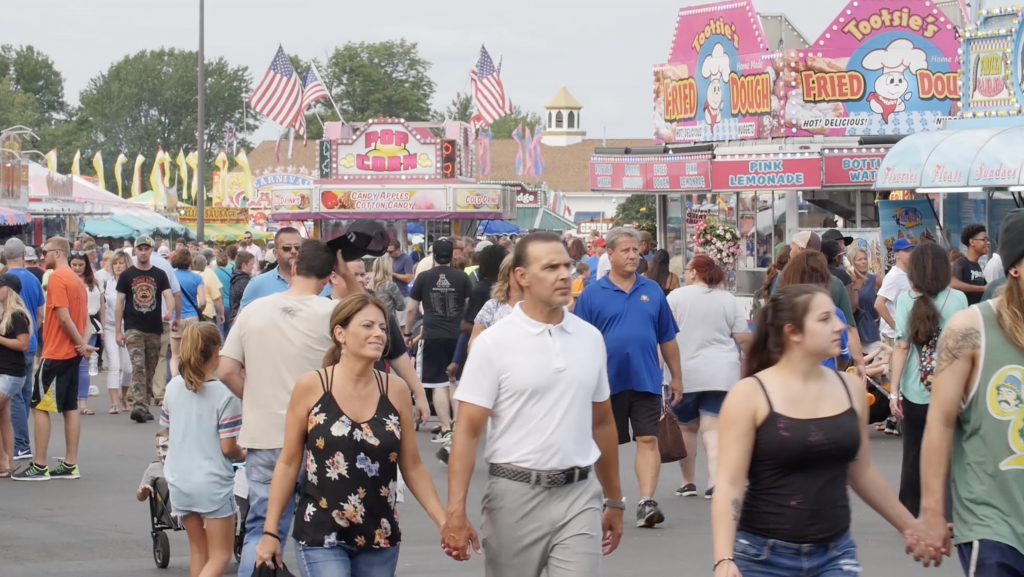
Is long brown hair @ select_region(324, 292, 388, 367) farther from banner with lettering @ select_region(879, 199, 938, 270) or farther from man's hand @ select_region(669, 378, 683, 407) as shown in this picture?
banner with lettering @ select_region(879, 199, 938, 270)

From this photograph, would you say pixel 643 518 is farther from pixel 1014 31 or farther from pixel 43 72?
pixel 43 72

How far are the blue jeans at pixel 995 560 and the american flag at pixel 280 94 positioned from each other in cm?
3118

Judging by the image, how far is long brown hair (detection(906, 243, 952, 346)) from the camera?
7.33 m

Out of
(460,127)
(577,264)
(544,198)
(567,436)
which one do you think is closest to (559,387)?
(567,436)

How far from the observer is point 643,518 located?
27.7 ft

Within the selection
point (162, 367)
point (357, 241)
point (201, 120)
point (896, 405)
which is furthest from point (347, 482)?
point (201, 120)

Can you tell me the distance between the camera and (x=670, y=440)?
8820mm

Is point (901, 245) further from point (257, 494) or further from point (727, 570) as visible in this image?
point (727, 570)

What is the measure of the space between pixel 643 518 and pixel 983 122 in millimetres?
11547

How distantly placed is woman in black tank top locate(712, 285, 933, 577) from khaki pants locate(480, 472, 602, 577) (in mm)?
592

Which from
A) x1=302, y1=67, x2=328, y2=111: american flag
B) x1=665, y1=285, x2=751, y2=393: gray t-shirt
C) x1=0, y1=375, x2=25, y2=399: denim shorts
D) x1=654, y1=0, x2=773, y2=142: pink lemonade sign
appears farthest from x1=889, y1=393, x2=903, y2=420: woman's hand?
x1=302, y1=67, x2=328, y2=111: american flag

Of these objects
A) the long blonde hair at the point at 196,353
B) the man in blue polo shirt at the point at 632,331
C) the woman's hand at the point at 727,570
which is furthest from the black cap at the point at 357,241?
the woman's hand at the point at 727,570

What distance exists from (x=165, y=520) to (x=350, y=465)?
10.1ft

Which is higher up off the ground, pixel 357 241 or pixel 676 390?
pixel 357 241
